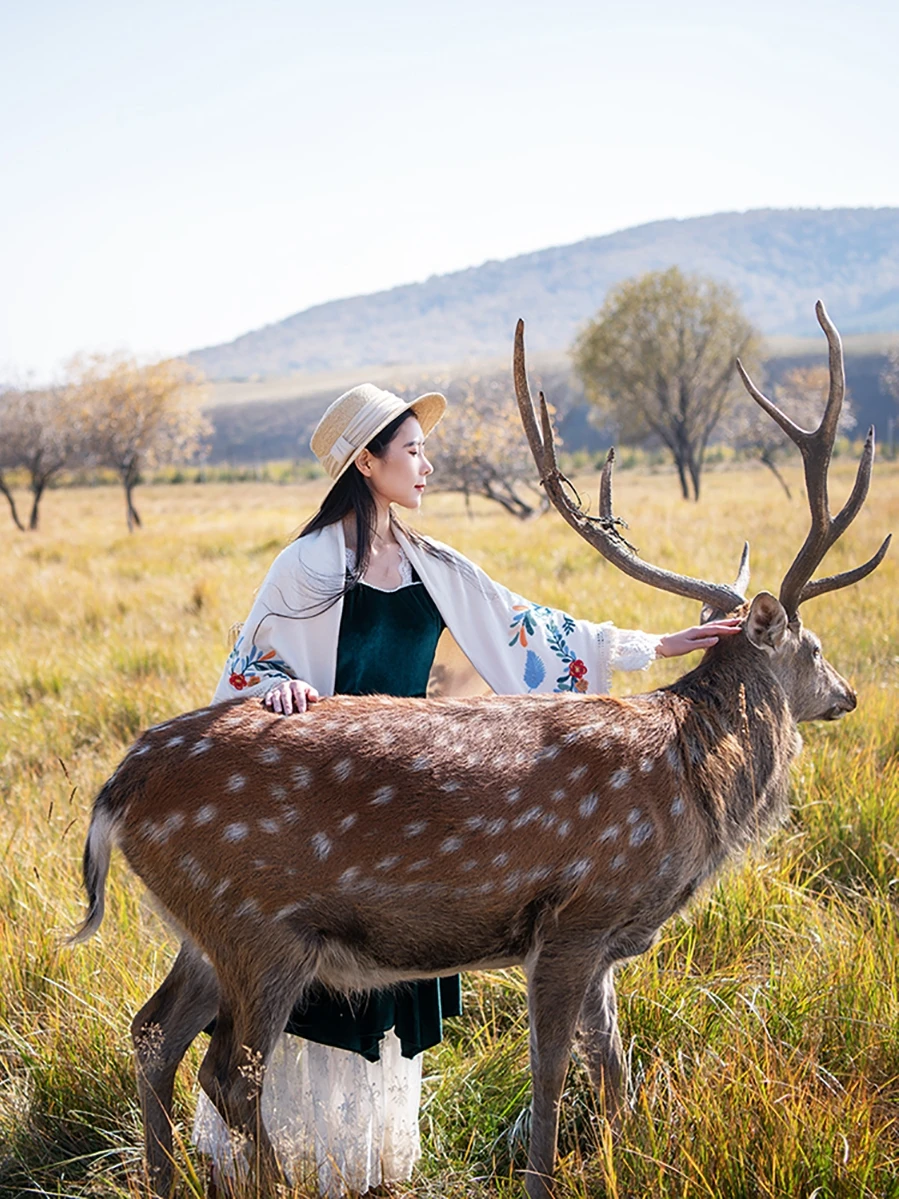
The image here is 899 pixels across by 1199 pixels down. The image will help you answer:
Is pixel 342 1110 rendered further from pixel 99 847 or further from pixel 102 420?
pixel 102 420

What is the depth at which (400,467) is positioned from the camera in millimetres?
3166

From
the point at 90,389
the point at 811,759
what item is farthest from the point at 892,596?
the point at 90,389

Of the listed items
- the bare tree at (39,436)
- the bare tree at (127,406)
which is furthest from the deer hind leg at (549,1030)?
the bare tree at (39,436)

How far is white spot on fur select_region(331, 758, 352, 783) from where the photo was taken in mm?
2463

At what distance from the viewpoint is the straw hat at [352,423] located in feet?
10.2

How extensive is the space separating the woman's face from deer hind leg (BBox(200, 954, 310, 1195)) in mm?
1352

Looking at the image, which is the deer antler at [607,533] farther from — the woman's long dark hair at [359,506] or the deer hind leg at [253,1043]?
the deer hind leg at [253,1043]

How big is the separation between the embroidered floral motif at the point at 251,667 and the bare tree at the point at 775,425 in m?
29.1

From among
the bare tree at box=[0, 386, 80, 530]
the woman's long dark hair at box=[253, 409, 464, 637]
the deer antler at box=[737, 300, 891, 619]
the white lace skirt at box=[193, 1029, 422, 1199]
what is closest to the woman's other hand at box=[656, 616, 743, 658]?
the deer antler at box=[737, 300, 891, 619]

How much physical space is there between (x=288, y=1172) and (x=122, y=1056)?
2.23 ft

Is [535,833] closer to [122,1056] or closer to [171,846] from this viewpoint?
[171,846]

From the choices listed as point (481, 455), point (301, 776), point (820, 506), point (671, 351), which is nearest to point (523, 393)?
point (820, 506)

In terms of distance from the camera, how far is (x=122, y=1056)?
299cm

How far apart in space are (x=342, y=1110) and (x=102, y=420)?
98.5 ft
